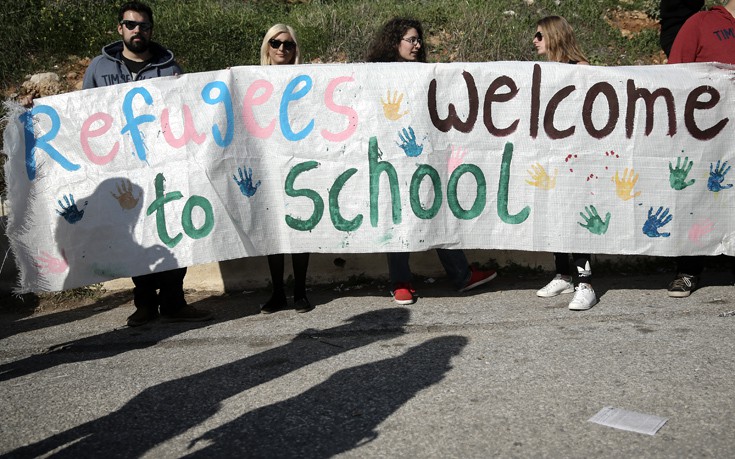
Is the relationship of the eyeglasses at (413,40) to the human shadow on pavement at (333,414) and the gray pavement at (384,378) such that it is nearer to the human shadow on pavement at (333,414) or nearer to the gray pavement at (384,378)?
the gray pavement at (384,378)

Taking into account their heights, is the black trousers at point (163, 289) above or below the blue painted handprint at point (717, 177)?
below

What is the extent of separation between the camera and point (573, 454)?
10.3ft

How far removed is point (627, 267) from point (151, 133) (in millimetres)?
3633

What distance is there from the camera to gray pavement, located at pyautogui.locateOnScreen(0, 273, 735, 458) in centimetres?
337

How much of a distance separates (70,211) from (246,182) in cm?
112

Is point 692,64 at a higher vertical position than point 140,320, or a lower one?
higher

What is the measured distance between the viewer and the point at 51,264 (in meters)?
5.22

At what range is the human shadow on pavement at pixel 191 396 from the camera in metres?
3.48

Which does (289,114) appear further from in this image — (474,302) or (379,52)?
(474,302)

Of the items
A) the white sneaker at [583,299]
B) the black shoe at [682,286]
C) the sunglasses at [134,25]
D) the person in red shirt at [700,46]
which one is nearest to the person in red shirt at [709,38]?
the person in red shirt at [700,46]

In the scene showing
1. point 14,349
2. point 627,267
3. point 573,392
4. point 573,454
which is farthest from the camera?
point 627,267

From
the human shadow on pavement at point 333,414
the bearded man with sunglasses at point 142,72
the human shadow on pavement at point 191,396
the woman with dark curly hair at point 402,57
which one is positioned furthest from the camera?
the woman with dark curly hair at point 402,57

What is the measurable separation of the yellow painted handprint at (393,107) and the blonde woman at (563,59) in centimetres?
108

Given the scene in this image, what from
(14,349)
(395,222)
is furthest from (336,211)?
(14,349)
